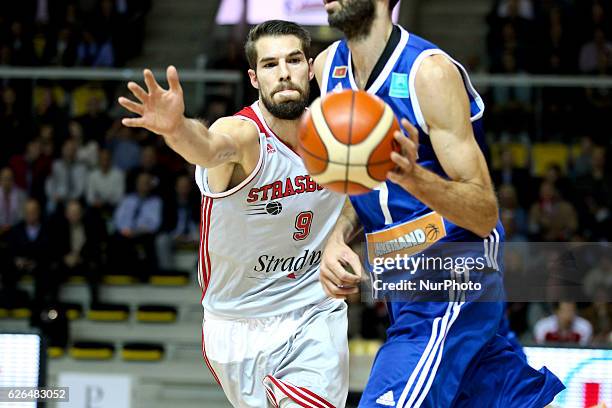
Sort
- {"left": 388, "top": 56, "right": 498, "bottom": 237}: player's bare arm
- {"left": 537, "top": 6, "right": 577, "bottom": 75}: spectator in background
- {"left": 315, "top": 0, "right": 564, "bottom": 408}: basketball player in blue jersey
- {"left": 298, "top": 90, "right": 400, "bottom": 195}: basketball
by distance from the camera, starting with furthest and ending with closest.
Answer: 1. {"left": 537, "top": 6, "right": 577, "bottom": 75}: spectator in background
2. {"left": 315, "top": 0, "right": 564, "bottom": 408}: basketball player in blue jersey
3. {"left": 388, "top": 56, "right": 498, "bottom": 237}: player's bare arm
4. {"left": 298, "top": 90, "right": 400, "bottom": 195}: basketball

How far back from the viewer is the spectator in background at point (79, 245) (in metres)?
13.1

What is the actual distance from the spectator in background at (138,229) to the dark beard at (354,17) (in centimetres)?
916

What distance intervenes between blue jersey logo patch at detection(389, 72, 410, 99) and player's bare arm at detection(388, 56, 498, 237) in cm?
7

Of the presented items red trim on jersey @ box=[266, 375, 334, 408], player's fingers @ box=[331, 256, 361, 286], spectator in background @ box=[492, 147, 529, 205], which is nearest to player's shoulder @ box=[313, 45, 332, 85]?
player's fingers @ box=[331, 256, 361, 286]

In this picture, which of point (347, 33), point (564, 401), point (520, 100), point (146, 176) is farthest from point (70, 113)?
point (347, 33)

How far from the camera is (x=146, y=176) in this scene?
13.3 m

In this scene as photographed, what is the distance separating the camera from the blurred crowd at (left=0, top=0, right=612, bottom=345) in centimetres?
1238

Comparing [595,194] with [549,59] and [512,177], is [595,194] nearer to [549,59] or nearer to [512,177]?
[512,177]

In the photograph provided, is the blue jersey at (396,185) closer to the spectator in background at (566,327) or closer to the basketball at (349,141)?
the basketball at (349,141)

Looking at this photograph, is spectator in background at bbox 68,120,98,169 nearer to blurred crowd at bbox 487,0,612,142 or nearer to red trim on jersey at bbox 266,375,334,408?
blurred crowd at bbox 487,0,612,142

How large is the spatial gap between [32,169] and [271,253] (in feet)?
31.0

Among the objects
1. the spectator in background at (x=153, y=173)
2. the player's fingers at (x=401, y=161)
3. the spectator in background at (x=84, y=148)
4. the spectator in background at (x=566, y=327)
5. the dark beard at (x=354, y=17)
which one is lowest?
the spectator in background at (x=566, y=327)

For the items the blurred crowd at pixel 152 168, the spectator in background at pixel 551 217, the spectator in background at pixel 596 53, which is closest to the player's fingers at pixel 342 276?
the blurred crowd at pixel 152 168

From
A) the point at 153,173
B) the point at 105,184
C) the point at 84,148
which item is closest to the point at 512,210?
the point at 153,173
